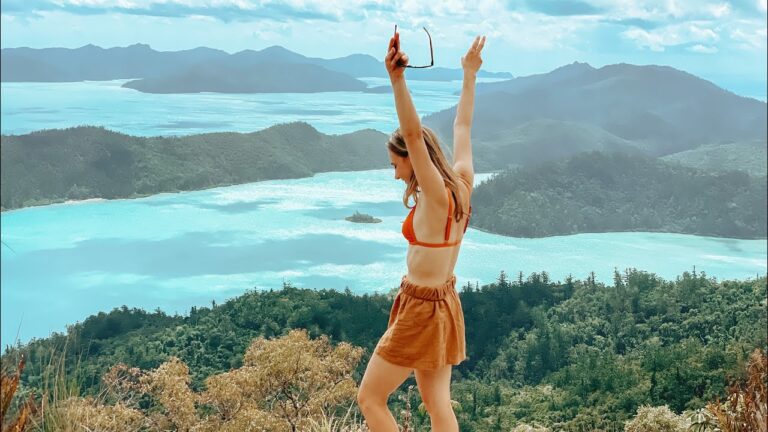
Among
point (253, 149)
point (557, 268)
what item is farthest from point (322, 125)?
point (557, 268)

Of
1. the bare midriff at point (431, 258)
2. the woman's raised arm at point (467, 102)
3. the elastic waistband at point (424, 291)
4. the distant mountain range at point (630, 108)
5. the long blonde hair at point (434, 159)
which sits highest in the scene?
the distant mountain range at point (630, 108)

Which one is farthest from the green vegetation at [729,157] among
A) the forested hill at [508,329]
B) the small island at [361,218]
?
the forested hill at [508,329]

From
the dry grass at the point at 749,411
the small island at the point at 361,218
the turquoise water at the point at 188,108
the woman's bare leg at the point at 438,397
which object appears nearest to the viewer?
the woman's bare leg at the point at 438,397

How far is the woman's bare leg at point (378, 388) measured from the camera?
193 cm

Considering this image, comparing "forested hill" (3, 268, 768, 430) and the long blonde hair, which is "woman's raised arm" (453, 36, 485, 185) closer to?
the long blonde hair

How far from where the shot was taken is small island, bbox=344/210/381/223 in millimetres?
26312

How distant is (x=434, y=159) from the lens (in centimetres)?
186

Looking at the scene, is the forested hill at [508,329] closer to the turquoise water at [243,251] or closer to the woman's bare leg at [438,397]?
the turquoise water at [243,251]

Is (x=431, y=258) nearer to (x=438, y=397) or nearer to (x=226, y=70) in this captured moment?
(x=438, y=397)

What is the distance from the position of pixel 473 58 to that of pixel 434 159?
0.46 m

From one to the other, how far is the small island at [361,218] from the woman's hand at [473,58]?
24043 millimetres

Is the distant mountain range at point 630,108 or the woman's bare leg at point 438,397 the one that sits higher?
the distant mountain range at point 630,108

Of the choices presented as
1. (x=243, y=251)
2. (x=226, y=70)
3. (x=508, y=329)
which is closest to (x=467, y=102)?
(x=508, y=329)

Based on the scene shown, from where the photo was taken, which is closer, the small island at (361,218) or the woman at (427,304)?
the woman at (427,304)
